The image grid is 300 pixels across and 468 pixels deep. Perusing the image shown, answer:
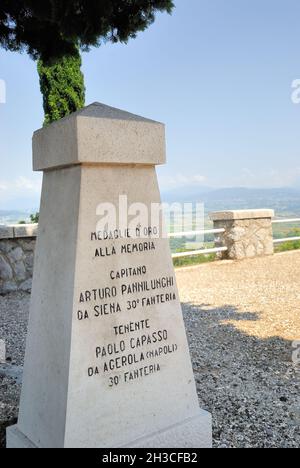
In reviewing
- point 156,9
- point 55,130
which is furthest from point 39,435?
point 156,9

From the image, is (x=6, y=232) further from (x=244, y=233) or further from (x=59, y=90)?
(x=244, y=233)

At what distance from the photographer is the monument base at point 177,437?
2434mm

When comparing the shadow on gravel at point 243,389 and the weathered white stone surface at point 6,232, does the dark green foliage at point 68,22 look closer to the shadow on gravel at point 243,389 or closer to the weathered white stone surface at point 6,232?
the shadow on gravel at point 243,389

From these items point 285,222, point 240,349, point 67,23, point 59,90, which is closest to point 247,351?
point 240,349

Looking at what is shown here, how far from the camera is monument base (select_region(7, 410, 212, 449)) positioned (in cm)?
243

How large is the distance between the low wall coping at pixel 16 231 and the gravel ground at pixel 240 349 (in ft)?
3.07

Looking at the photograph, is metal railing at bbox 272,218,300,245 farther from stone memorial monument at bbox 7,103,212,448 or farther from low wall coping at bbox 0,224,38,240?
stone memorial monument at bbox 7,103,212,448

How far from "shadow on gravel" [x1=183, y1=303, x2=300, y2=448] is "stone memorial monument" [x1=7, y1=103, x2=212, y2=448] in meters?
0.46

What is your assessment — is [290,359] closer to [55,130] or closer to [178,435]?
[178,435]

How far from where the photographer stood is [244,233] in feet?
33.8

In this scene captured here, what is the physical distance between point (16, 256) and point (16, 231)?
1.31 feet

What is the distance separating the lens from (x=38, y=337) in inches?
98.1

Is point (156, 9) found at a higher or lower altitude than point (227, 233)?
higher

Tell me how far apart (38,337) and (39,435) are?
49 centimetres
